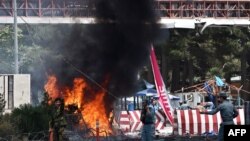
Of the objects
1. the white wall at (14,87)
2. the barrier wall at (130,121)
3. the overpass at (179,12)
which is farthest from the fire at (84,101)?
the overpass at (179,12)

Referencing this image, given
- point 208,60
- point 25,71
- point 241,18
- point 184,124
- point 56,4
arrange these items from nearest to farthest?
point 184,124, point 56,4, point 25,71, point 208,60, point 241,18

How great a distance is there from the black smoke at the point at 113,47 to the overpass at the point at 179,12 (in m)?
4.72

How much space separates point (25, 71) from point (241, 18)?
54.7 feet

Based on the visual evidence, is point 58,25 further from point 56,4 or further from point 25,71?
point 25,71

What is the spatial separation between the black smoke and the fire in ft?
1.04

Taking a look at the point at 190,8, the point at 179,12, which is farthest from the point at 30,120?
the point at 190,8

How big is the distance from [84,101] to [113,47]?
8.35 ft

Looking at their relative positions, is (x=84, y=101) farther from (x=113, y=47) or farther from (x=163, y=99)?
(x=163, y=99)

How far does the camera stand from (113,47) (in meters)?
23.5

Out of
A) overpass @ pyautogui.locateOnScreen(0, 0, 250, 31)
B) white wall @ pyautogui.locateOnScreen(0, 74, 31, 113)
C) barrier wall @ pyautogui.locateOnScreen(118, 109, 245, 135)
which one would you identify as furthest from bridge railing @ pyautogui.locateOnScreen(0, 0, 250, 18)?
barrier wall @ pyautogui.locateOnScreen(118, 109, 245, 135)

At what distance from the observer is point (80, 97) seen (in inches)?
885

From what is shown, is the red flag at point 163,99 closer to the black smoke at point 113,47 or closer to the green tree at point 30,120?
the black smoke at point 113,47

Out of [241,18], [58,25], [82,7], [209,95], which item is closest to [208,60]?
[241,18]

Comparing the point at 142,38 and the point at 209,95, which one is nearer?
the point at 142,38
